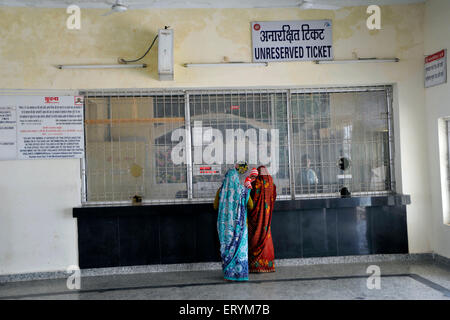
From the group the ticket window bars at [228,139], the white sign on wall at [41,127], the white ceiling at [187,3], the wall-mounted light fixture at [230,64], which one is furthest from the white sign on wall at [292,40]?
the white sign on wall at [41,127]

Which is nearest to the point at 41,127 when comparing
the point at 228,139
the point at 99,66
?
the point at 99,66

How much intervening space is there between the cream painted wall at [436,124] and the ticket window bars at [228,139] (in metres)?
0.53

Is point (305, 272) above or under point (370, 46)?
under

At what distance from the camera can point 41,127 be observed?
234 inches

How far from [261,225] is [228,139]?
128 centimetres

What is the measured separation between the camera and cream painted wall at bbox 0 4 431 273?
5.90 metres

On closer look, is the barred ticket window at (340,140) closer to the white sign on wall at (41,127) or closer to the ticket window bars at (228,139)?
the ticket window bars at (228,139)

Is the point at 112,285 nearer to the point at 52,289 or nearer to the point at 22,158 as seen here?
the point at 52,289

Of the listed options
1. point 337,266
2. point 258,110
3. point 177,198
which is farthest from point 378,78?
point 177,198

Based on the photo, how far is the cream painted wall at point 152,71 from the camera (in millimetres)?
5902

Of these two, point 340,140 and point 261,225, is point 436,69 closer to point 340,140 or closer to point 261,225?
point 340,140

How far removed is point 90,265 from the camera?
5.98 m

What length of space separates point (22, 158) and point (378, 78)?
4793 mm

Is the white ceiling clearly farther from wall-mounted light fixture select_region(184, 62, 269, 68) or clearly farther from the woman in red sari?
the woman in red sari
